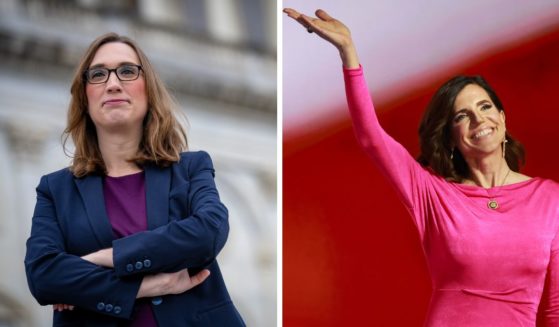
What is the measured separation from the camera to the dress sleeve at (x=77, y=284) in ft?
9.27

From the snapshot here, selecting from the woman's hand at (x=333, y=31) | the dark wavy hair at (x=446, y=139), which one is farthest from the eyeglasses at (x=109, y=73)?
the dark wavy hair at (x=446, y=139)

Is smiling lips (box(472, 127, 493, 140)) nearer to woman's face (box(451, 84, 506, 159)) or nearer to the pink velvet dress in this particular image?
woman's face (box(451, 84, 506, 159))

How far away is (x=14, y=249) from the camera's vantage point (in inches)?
130

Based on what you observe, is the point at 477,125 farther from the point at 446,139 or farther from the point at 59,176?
the point at 59,176

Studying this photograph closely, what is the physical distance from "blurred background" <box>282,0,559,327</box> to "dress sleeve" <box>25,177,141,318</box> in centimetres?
80

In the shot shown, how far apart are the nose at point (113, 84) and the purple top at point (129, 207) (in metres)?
0.35

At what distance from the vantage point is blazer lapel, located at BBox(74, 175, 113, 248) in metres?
3.00

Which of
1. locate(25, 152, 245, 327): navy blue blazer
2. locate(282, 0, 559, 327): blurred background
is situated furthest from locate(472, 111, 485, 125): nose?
locate(25, 152, 245, 327): navy blue blazer

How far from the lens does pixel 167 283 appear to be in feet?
9.65

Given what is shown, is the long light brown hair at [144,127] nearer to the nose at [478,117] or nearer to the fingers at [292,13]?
the fingers at [292,13]

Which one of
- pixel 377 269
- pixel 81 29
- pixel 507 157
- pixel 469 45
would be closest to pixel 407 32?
pixel 469 45

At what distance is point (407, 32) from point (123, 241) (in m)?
1.54

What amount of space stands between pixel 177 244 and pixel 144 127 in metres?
0.62

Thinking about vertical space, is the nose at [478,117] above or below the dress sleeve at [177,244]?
above
